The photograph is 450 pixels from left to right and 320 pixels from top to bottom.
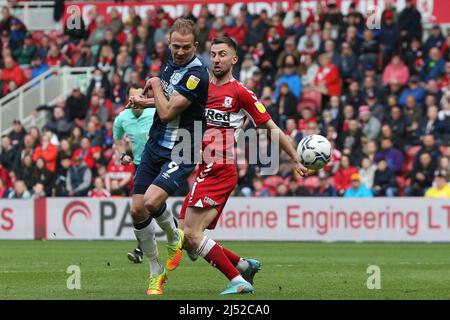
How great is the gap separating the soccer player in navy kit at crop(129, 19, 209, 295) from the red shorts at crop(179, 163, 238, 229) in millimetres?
166

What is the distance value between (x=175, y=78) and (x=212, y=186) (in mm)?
1122

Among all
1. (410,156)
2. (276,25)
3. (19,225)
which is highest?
(276,25)

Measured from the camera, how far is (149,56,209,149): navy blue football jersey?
10.8 m

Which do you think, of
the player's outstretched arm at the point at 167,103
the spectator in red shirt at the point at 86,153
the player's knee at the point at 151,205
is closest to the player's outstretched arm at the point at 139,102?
the player's outstretched arm at the point at 167,103

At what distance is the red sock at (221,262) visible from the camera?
35.9ft

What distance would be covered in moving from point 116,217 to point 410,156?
6.30 meters

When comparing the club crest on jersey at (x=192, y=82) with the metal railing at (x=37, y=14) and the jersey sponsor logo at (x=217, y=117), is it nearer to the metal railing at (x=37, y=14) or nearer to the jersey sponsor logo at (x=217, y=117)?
the jersey sponsor logo at (x=217, y=117)

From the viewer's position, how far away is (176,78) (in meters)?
10.9

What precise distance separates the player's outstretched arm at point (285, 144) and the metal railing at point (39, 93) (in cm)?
1827

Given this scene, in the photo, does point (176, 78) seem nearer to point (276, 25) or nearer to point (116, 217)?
point (116, 217)

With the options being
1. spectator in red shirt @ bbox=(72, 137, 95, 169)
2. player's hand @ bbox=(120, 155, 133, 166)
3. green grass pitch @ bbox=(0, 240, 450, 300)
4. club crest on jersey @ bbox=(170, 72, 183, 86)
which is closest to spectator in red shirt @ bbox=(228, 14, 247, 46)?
spectator in red shirt @ bbox=(72, 137, 95, 169)

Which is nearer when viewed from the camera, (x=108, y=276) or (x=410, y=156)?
(x=108, y=276)
